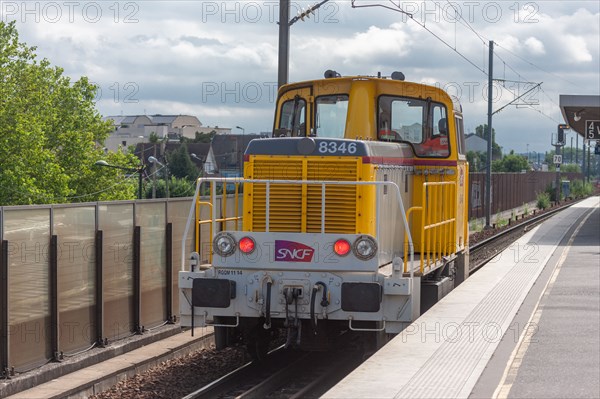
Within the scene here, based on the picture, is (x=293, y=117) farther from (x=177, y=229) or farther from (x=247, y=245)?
(x=177, y=229)

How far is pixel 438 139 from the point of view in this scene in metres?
12.9

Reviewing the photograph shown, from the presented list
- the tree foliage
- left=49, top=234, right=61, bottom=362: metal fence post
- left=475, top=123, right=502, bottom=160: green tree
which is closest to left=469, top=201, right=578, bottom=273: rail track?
left=49, top=234, right=61, bottom=362: metal fence post

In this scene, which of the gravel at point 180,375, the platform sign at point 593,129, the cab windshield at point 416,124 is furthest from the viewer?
the platform sign at point 593,129

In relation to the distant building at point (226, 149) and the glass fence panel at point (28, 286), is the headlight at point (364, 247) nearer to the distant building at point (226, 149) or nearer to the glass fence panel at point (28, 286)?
the glass fence panel at point (28, 286)

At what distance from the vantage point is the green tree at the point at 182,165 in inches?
3642

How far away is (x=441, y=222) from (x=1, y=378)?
5.80m

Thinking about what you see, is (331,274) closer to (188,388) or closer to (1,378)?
(188,388)

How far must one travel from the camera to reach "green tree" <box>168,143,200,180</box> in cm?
9250

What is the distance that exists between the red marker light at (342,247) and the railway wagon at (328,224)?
0.01m

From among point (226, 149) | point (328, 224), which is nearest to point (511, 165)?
point (226, 149)

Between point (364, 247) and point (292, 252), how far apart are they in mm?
825

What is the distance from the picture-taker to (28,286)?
11.3 m

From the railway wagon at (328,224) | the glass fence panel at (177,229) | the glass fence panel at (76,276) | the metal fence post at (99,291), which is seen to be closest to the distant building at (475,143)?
the glass fence panel at (177,229)

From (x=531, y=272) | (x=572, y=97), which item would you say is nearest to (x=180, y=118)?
(x=572, y=97)
